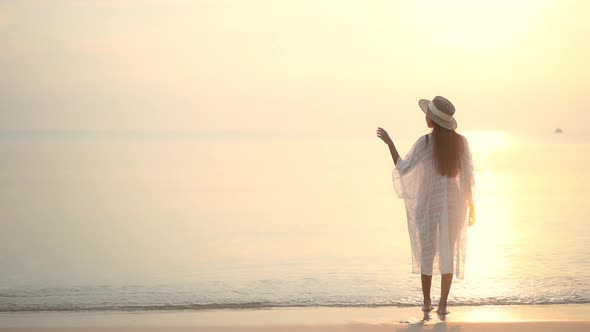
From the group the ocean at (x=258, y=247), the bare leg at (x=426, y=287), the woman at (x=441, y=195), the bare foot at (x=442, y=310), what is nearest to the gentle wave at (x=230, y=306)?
the ocean at (x=258, y=247)

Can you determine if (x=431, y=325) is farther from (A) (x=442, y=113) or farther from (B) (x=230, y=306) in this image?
(B) (x=230, y=306)

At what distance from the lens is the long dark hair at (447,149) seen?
7.46 m

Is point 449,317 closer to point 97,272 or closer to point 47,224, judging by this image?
point 97,272

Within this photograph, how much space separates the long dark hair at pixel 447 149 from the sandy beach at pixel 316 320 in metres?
1.33

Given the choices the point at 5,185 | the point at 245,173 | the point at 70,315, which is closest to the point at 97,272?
the point at 70,315

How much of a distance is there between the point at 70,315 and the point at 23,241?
24.9 feet

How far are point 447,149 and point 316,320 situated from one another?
1.95 metres

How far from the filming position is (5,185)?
2900 centimetres

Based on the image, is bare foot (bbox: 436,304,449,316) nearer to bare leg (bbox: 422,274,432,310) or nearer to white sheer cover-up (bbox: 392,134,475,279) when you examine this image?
bare leg (bbox: 422,274,432,310)

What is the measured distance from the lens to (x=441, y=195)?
7.55 meters

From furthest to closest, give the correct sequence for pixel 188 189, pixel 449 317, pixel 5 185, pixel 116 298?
pixel 5 185 → pixel 188 189 → pixel 116 298 → pixel 449 317

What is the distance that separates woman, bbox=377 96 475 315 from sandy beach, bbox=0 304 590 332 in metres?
0.49

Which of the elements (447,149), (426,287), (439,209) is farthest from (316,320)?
(447,149)

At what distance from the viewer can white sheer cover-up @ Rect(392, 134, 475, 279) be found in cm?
757
